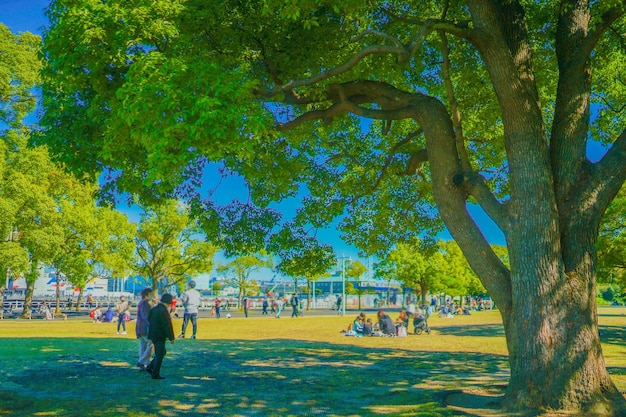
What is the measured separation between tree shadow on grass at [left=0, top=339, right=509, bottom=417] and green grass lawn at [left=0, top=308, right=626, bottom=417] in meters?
0.02

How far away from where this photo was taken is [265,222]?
→ 12625mm

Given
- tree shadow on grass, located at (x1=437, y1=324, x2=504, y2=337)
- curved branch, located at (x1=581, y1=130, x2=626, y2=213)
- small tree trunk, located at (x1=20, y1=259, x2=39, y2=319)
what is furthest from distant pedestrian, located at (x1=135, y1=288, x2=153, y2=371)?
small tree trunk, located at (x1=20, y1=259, x2=39, y2=319)

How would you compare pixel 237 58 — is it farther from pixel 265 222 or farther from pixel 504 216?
pixel 504 216

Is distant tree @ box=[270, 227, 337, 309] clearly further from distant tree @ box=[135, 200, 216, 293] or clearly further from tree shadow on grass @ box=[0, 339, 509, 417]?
distant tree @ box=[135, 200, 216, 293]

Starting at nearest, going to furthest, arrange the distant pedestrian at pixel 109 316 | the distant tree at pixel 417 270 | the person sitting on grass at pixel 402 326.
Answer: the person sitting on grass at pixel 402 326, the distant pedestrian at pixel 109 316, the distant tree at pixel 417 270

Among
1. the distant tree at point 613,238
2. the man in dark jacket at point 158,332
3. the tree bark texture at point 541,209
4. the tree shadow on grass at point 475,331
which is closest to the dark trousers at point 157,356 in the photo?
the man in dark jacket at point 158,332

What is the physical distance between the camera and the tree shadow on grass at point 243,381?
26.3 feet

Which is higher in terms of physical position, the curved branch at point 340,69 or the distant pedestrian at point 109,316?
the curved branch at point 340,69

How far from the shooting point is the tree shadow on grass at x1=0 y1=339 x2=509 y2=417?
8008mm

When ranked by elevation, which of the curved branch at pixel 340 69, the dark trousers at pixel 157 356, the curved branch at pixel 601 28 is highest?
the curved branch at pixel 601 28

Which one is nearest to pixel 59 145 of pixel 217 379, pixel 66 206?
pixel 217 379

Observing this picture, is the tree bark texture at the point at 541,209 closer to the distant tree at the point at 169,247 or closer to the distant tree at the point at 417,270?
the distant tree at the point at 169,247

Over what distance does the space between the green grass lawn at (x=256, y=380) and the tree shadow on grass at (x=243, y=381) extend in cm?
2

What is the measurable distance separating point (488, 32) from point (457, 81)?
478cm
